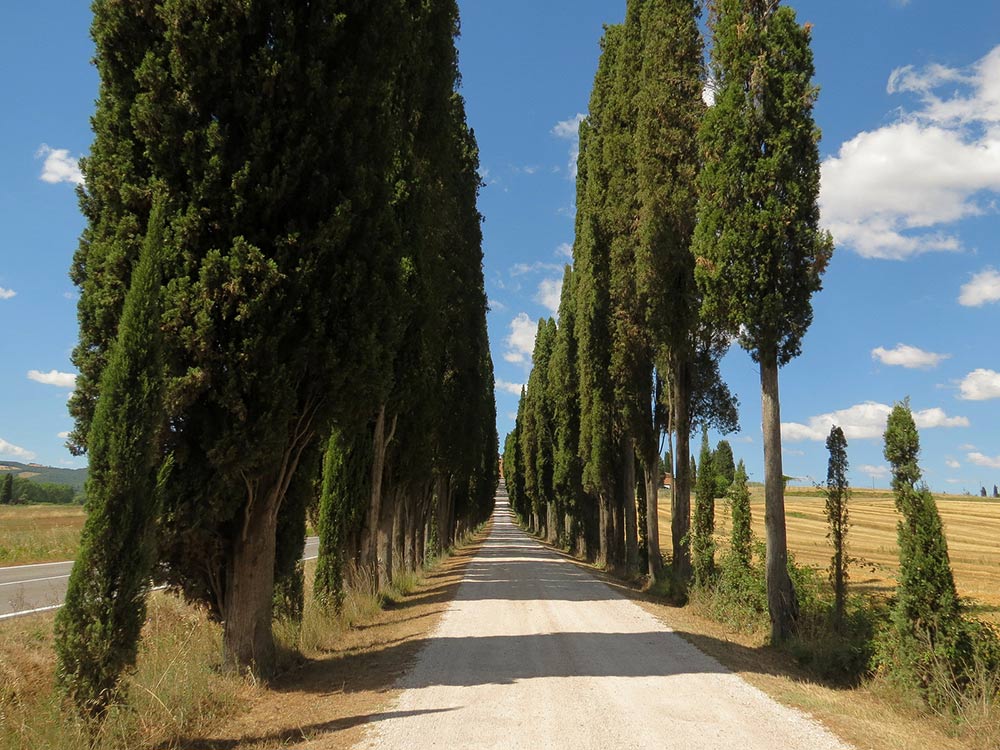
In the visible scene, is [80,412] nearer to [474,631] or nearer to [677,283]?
[474,631]

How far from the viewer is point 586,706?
6.08 m

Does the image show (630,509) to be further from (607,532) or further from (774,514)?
(774,514)

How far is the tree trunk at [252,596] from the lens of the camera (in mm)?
7125

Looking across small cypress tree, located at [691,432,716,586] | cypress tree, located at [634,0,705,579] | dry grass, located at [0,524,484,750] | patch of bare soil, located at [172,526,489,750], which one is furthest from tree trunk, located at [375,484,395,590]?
small cypress tree, located at [691,432,716,586]

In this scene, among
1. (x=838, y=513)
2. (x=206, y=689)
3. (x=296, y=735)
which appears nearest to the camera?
(x=296, y=735)

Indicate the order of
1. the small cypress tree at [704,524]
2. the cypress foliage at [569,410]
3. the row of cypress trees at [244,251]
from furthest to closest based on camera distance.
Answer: the cypress foliage at [569,410], the small cypress tree at [704,524], the row of cypress trees at [244,251]

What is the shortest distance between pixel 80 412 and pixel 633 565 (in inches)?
703

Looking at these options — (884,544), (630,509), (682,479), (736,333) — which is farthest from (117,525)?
(884,544)

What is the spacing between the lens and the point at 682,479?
16.1 m

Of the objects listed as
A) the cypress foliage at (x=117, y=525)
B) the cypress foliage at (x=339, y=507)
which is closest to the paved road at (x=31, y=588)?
the cypress foliage at (x=339, y=507)

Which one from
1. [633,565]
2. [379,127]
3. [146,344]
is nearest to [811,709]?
[146,344]

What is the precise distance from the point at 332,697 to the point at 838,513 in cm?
755

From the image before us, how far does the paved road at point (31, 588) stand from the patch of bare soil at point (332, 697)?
9.51ft

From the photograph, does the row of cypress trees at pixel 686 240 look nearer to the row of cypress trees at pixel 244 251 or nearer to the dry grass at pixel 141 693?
the row of cypress trees at pixel 244 251
